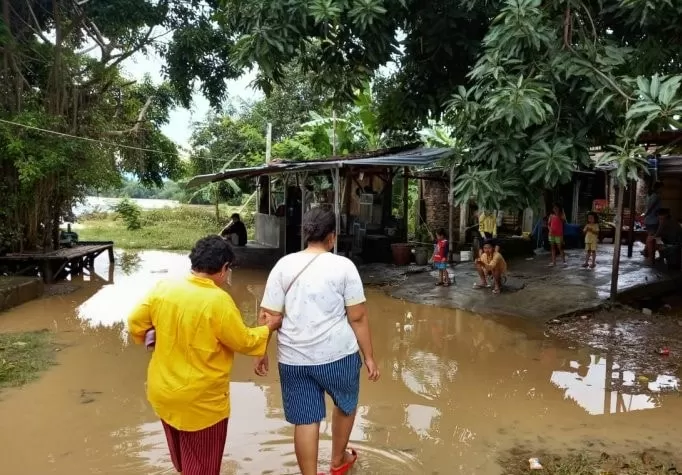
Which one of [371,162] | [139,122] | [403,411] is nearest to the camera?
[403,411]

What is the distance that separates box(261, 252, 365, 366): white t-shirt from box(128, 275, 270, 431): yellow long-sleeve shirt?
0.37m

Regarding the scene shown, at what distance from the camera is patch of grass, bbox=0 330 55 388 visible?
5.47m

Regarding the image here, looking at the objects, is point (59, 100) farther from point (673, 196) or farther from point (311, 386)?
point (673, 196)

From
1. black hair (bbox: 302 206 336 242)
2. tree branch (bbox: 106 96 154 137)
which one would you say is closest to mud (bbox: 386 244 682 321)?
black hair (bbox: 302 206 336 242)

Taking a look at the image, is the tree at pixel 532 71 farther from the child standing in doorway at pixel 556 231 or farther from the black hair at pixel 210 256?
the child standing in doorway at pixel 556 231

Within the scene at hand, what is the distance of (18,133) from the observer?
10258 millimetres

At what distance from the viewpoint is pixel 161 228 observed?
2417 cm

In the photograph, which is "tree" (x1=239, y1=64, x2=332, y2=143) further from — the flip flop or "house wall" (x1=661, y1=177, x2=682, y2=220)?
the flip flop

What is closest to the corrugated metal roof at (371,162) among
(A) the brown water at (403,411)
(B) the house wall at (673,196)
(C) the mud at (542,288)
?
(C) the mud at (542,288)

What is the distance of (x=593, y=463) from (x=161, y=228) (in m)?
22.4

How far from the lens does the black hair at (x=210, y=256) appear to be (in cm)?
262

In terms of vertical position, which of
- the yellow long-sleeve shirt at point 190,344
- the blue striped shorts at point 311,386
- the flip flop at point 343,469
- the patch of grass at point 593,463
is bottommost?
the patch of grass at point 593,463

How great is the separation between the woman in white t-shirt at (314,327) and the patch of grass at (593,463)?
1.42m

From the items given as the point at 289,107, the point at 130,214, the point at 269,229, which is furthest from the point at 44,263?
the point at 130,214
